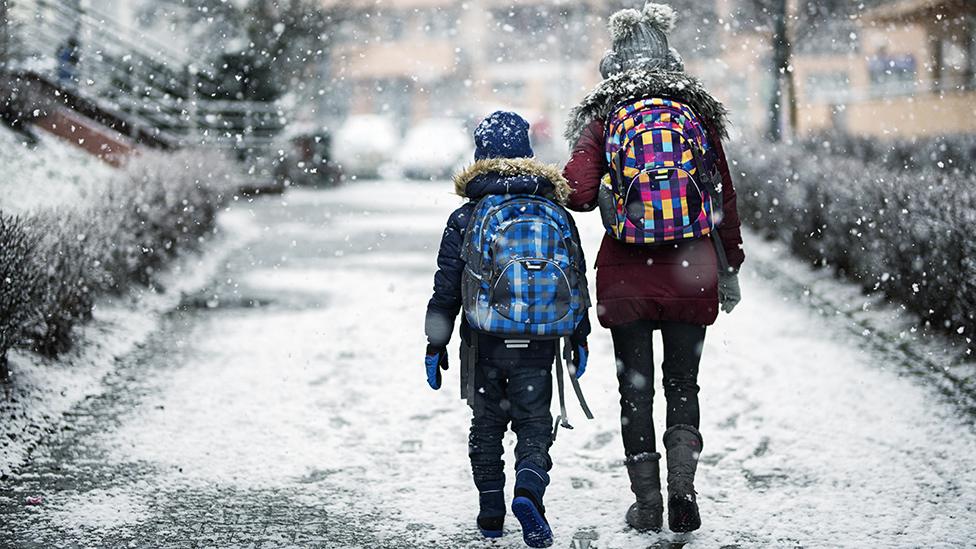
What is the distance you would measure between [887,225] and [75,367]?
18.2 ft

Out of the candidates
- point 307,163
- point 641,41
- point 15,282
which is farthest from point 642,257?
point 307,163

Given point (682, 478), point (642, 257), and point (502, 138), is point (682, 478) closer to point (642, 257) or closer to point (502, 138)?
point (642, 257)

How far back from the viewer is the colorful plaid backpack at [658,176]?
3.99m

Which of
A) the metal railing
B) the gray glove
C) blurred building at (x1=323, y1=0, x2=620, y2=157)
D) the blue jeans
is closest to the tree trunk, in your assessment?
the metal railing

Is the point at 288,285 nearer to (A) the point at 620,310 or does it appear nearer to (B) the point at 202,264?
(B) the point at 202,264

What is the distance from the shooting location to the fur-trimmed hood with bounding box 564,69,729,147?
4129mm

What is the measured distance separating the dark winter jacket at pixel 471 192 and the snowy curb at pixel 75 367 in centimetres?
226

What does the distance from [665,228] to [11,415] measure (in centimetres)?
356

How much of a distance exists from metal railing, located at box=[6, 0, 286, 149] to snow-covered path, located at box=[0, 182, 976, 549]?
8.79 m

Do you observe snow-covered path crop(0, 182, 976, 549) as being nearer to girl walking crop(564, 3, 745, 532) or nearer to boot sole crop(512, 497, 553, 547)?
boot sole crop(512, 497, 553, 547)

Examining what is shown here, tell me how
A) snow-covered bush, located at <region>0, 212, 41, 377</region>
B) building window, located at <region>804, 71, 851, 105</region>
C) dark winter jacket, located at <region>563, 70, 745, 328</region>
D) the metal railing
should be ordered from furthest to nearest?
1. building window, located at <region>804, 71, 851, 105</region>
2. the metal railing
3. snow-covered bush, located at <region>0, 212, 41, 377</region>
4. dark winter jacket, located at <region>563, 70, 745, 328</region>

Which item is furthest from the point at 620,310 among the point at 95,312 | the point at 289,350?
the point at 95,312

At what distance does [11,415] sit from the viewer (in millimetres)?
5707

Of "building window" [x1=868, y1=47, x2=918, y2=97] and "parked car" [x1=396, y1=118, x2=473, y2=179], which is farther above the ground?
"building window" [x1=868, y1=47, x2=918, y2=97]
